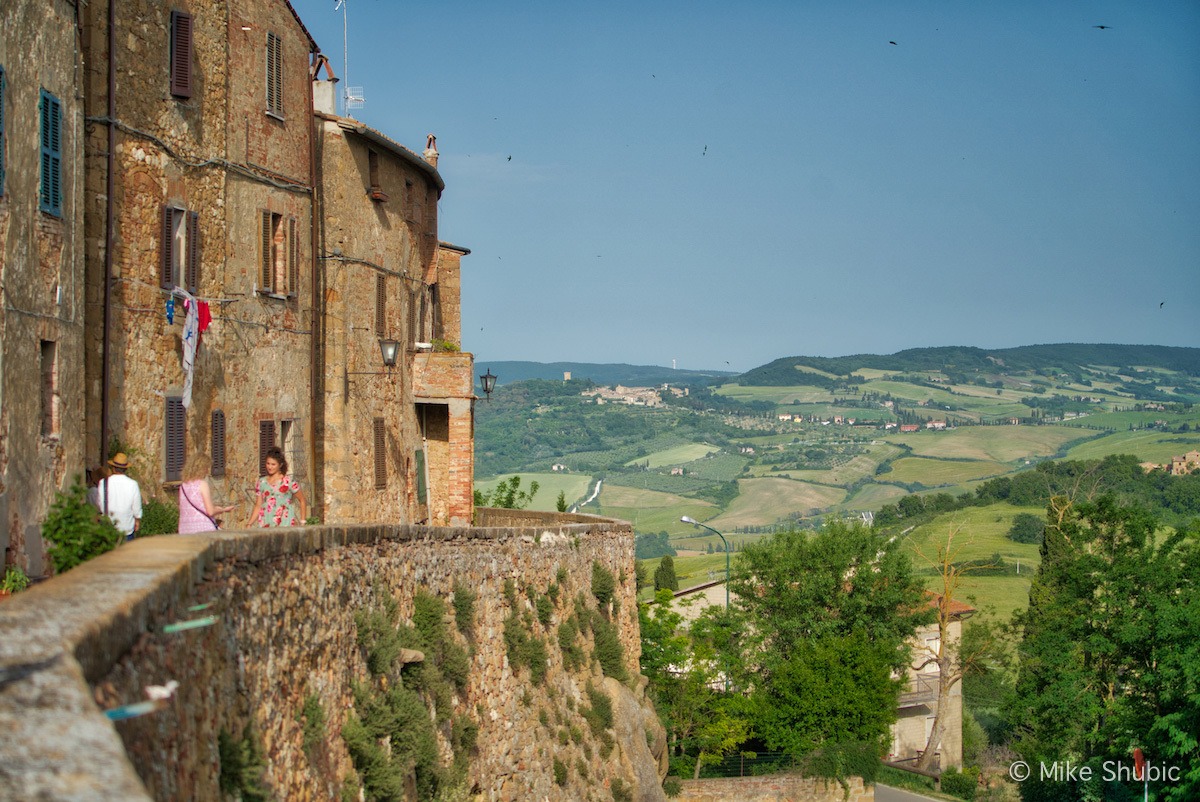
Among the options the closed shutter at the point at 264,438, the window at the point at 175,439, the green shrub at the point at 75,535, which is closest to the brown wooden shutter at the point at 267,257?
the closed shutter at the point at 264,438

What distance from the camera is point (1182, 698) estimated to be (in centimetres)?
3644

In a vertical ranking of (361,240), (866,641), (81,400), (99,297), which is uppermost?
(361,240)

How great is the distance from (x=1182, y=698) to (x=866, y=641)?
17.6m

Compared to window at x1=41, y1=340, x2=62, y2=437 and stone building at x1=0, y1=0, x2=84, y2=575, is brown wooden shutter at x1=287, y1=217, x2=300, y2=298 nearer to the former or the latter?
stone building at x1=0, y1=0, x2=84, y2=575

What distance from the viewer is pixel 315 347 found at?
1051 inches

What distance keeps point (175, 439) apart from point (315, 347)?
19.8 ft

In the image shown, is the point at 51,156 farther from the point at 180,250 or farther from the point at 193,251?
the point at 193,251

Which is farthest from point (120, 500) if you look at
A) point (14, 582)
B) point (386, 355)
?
point (386, 355)

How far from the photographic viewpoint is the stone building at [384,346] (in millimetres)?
27594

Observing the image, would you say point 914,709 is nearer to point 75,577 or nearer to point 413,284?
point 413,284

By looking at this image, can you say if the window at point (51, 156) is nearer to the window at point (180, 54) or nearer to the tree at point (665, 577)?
the window at point (180, 54)

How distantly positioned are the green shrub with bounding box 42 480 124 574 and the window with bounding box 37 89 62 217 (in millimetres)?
6877

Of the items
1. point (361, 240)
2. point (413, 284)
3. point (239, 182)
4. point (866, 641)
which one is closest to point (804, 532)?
point (866, 641)

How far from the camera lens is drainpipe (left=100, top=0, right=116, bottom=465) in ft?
61.7
